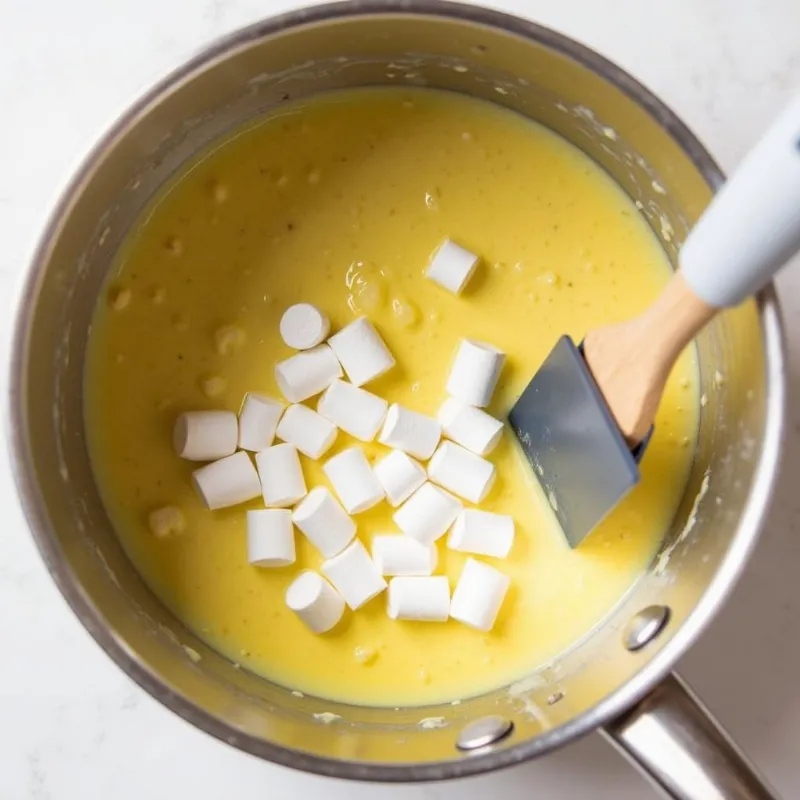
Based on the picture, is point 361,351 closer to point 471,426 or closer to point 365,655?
point 471,426

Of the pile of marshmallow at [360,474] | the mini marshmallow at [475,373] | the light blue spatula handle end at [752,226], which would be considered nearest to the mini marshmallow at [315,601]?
the pile of marshmallow at [360,474]

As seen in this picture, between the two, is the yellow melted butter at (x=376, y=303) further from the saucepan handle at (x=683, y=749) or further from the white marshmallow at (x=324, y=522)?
the saucepan handle at (x=683, y=749)

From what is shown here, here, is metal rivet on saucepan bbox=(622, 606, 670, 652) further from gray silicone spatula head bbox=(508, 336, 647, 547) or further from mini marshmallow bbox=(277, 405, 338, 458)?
mini marshmallow bbox=(277, 405, 338, 458)

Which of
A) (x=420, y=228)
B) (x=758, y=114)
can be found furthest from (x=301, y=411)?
(x=758, y=114)

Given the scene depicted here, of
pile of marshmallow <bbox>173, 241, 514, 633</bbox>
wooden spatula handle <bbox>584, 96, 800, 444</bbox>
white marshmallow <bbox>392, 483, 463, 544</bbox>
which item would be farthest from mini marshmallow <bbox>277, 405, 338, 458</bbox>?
wooden spatula handle <bbox>584, 96, 800, 444</bbox>

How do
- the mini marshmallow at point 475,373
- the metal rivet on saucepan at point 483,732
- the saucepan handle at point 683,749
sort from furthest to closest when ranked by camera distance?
the mini marshmallow at point 475,373 → the metal rivet on saucepan at point 483,732 → the saucepan handle at point 683,749

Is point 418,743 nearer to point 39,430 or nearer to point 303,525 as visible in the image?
point 303,525

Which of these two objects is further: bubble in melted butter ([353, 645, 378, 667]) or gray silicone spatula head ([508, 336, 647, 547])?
bubble in melted butter ([353, 645, 378, 667])

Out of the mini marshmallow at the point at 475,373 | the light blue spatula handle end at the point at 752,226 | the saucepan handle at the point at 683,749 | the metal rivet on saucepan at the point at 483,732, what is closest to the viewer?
the light blue spatula handle end at the point at 752,226
